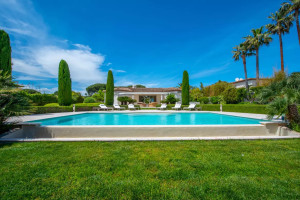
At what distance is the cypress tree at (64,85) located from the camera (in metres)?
16.9

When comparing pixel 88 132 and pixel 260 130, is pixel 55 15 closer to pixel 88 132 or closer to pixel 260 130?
pixel 88 132

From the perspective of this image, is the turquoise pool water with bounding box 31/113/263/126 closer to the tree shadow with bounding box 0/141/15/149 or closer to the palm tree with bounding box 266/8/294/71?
the tree shadow with bounding box 0/141/15/149

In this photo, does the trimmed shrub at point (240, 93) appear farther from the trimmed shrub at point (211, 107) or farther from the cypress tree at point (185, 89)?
the cypress tree at point (185, 89)

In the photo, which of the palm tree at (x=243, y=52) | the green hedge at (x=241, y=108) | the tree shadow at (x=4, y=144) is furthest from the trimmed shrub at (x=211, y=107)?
the tree shadow at (x=4, y=144)

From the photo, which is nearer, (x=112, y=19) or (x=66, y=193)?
(x=66, y=193)

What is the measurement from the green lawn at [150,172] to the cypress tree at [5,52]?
1403cm

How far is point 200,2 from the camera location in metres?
13.6

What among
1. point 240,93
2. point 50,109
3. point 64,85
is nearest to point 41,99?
point 64,85

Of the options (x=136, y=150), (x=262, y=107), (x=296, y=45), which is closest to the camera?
(x=136, y=150)

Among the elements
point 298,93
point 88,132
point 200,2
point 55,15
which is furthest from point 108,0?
point 298,93

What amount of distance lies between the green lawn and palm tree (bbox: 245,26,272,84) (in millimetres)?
26257

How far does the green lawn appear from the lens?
185cm

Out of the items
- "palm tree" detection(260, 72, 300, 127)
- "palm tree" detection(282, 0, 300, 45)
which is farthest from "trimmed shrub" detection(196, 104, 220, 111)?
"palm tree" detection(282, 0, 300, 45)

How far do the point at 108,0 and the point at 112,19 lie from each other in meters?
2.92
